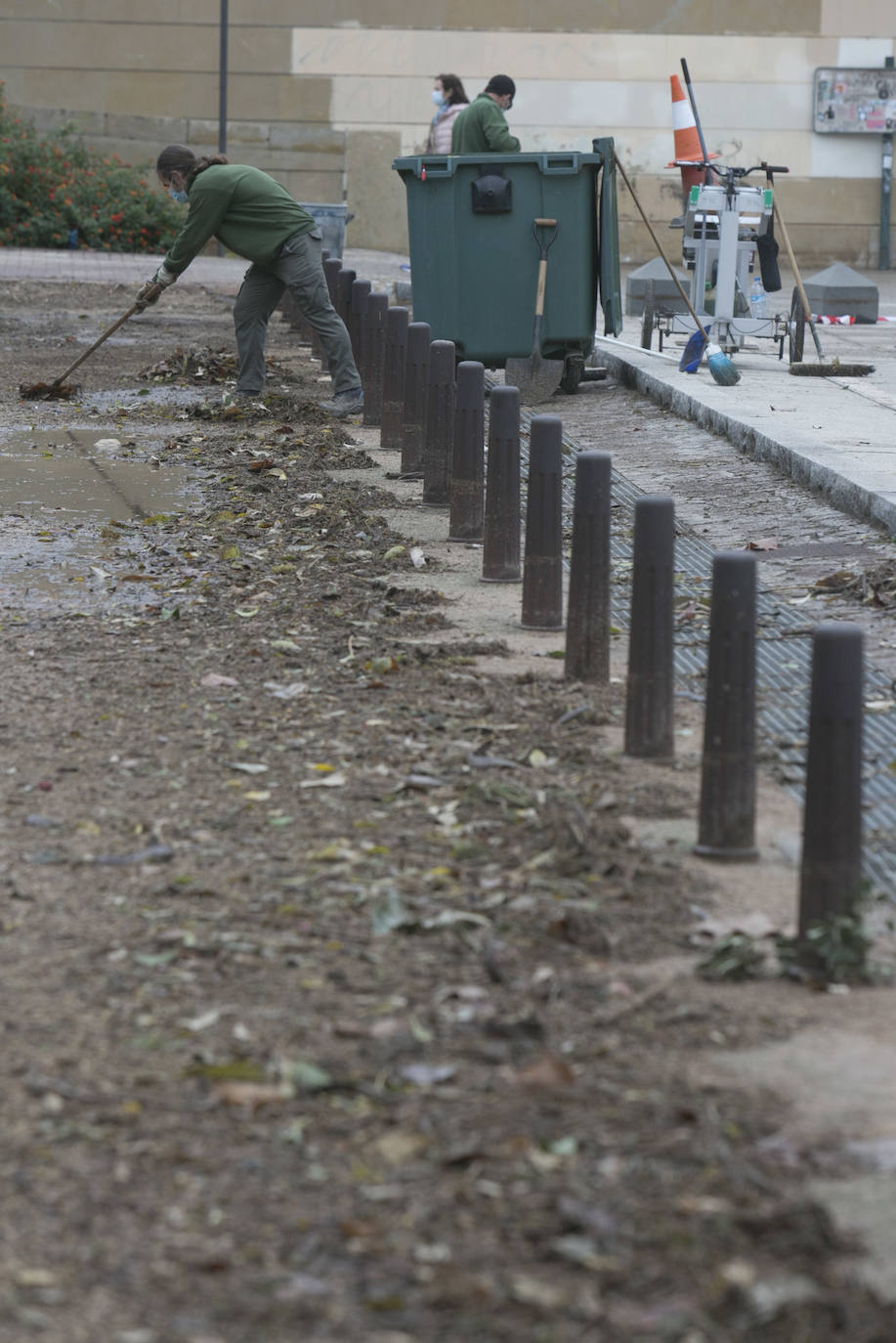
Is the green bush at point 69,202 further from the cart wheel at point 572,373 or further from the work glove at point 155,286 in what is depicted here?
the work glove at point 155,286

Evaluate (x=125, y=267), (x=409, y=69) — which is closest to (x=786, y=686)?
(x=125, y=267)

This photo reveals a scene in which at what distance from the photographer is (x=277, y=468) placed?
952 centimetres

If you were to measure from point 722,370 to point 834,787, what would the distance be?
8886mm

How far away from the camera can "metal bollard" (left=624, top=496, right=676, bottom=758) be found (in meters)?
4.63

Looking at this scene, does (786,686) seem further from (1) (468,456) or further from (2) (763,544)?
(1) (468,456)

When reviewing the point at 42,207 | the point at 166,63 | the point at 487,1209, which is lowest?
the point at 487,1209

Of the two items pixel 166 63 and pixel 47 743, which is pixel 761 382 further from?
pixel 166 63

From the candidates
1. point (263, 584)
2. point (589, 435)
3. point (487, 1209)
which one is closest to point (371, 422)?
point (589, 435)

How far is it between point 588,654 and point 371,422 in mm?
6108

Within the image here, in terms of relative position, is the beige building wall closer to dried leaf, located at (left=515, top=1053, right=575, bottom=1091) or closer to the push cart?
the push cart

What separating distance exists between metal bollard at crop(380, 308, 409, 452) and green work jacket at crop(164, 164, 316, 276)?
4.67ft

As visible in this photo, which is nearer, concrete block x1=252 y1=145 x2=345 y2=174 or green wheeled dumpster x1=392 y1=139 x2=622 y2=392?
green wheeled dumpster x1=392 y1=139 x2=622 y2=392

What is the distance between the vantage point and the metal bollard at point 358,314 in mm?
11938

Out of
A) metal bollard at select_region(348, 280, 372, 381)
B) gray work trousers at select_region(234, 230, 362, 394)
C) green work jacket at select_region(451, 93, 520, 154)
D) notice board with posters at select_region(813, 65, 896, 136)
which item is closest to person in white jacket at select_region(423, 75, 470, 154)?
green work jacket at select_region(451, 93, 520, 154)
